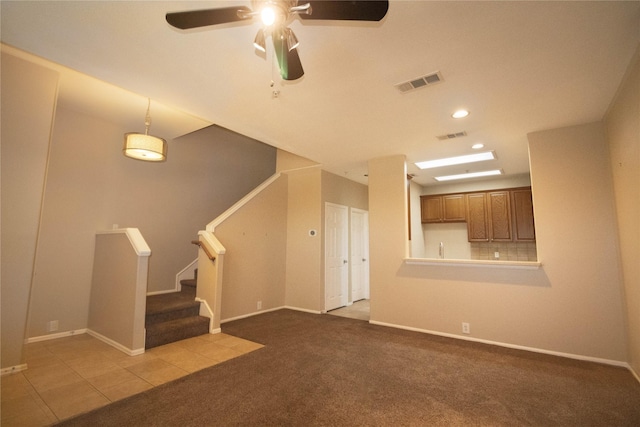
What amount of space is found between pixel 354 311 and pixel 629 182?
4429mm

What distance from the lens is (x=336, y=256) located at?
598 cm

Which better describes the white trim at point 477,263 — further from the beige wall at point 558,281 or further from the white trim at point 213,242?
the white trim at point 213,242

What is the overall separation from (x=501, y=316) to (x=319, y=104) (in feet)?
11.9

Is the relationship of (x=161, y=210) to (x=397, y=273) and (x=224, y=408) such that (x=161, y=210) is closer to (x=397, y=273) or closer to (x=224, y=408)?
(x=224, y=408)

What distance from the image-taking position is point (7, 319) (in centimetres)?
276

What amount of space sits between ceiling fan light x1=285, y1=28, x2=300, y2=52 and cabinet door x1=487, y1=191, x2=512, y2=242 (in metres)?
5.67

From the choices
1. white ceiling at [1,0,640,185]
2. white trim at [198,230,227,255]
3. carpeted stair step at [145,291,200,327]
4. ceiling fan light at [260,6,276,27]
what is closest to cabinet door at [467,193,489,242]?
white ceiling at [1,0,640,185]

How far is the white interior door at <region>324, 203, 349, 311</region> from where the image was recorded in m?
5.76

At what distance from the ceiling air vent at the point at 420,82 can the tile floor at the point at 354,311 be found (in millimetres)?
3872

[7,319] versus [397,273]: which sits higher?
[397,273]

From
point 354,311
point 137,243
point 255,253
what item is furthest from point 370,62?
point 354,311

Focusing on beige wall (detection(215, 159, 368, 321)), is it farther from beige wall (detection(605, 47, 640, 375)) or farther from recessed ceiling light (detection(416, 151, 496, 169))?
beige wall (detection(605, 47, 640, 375))

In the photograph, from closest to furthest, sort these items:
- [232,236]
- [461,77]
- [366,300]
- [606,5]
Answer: [606,5], [461,77], [232,236], [366,300]

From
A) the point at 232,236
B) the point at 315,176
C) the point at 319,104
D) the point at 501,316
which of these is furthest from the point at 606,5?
the point at 232,236
